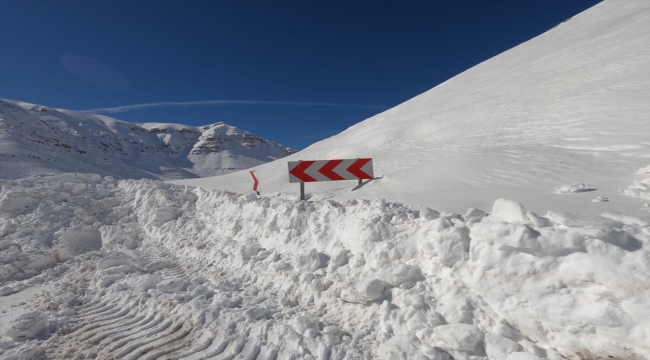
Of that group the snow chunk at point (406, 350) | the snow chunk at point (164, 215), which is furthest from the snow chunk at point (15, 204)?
the snow chunk at point (406, 350)

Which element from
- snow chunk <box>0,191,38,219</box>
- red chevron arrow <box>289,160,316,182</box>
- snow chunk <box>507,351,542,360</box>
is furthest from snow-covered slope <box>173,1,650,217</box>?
snow chunk <box>0,191,38,219</box>

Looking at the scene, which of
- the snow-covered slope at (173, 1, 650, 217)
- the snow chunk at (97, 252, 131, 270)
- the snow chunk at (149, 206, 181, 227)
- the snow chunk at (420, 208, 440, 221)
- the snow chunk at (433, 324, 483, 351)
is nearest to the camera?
the snow chunk at (433, 324, 483, 351)

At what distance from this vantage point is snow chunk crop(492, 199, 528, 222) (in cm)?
321

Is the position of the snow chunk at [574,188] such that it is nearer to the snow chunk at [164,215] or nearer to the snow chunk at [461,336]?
the snow chunk at [461,336]

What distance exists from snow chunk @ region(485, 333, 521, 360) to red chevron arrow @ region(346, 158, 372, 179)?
15.6 feet

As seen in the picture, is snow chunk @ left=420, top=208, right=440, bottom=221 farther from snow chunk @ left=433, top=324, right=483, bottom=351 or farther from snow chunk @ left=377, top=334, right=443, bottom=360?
snow chunk @ left=377, top=334, right=443, bottom=360

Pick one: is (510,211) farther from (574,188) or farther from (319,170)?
(319,170)

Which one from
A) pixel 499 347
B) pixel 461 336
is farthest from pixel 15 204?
pixel 499 347

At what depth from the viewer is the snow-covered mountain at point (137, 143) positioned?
66812 mm

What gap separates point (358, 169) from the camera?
730 cm

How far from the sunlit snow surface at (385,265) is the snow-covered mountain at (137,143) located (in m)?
51.6

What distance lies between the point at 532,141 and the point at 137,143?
135 metres

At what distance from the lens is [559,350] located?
2670 mm

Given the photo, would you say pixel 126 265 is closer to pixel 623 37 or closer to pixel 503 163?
pixel 503 163
